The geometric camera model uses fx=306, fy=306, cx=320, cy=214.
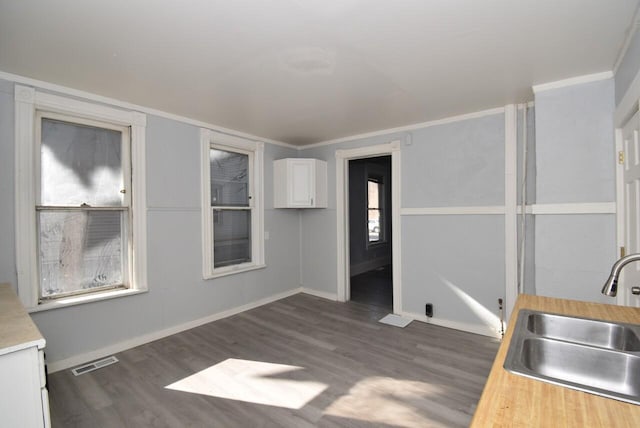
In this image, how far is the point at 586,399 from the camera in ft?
2.73

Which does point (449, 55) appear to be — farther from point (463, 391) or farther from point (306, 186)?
point (306, 186)

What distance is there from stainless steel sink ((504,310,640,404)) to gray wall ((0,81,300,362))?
324cm

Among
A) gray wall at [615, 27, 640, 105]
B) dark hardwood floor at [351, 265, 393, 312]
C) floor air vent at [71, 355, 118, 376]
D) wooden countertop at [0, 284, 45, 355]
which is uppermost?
gray wall at [615, 27, 640, 105]

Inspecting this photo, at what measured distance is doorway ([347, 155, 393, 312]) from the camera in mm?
6359

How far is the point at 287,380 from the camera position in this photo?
246cm

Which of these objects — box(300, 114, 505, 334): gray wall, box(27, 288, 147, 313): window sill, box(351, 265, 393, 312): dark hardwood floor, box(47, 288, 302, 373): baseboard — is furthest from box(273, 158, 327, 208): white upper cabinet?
box(27, 288, 147, 313): window sill

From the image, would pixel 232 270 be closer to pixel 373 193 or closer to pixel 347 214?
pixel 347 214

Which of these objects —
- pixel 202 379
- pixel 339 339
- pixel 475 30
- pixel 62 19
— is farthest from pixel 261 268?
pixel 475 30

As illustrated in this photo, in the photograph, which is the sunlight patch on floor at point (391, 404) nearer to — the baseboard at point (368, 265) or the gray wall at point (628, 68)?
the gray wall at point (628, 68)

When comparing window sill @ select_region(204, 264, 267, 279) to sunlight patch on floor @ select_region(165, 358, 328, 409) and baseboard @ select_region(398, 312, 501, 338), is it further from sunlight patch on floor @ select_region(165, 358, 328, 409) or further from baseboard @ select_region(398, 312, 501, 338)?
baseboard @ select_region(398, 312, 501, 338)

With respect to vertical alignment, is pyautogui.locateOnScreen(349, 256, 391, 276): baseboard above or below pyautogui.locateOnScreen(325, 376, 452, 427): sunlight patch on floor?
above

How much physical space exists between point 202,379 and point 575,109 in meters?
3.78

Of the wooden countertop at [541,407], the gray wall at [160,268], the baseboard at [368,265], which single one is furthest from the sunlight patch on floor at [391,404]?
the baseboard at [368,265]

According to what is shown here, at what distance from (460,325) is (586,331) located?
86.5 inches
